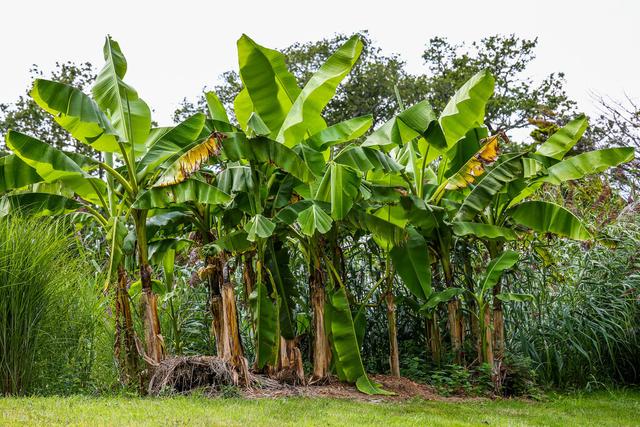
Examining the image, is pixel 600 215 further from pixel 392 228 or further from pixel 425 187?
pixel 392 228

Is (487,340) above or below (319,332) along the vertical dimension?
below

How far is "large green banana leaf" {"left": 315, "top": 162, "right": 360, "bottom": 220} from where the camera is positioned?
7086mm

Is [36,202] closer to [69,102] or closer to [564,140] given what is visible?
[69,102]

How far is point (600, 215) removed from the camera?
33.7 feet

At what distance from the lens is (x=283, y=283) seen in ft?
27.0

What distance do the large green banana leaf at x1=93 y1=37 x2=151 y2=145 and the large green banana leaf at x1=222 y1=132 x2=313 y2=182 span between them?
1140 millimetres

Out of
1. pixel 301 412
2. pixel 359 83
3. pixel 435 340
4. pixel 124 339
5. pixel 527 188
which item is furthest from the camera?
pixel 359 83

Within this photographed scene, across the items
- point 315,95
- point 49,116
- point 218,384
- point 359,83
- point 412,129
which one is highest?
point 359,83

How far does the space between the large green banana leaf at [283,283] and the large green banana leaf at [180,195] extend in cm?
119

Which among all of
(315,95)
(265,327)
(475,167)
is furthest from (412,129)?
(265,327)

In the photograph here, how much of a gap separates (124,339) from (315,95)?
3.41 metres

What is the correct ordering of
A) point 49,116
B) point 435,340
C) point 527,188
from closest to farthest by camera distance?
point 527,188, point 435,340, point 49,116

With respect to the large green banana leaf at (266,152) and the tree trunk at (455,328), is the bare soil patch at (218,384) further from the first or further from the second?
the large green banana leaf at (266,152)

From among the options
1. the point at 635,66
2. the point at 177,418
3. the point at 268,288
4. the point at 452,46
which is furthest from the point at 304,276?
the point at 452,46
